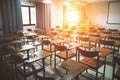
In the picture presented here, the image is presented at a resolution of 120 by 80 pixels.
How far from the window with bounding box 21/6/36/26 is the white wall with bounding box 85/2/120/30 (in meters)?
5.56

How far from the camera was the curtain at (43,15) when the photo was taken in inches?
268

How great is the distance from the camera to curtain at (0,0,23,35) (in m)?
5.15

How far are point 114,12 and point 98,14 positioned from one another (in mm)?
1392

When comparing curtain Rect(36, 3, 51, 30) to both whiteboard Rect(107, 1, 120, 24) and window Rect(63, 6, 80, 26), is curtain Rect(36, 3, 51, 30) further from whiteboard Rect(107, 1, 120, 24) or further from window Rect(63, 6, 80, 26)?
whiteboard Rect(107, 1, 120, 24)

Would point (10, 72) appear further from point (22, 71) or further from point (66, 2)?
point (66, 2)

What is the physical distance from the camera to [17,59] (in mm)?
2086

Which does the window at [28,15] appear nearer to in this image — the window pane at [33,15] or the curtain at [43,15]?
the window pane at [33,15]

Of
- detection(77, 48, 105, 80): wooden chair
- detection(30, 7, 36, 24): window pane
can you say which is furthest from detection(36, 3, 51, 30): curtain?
detection(77, 48, 105, 80): wooden chair

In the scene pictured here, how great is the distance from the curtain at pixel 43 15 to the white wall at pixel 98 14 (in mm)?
4633

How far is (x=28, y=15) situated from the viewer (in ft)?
21.9

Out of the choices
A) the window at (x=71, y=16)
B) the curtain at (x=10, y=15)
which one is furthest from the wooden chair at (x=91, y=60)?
the window at (x=71, y=16)

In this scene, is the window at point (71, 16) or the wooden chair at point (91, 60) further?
the window at point (71, 16)

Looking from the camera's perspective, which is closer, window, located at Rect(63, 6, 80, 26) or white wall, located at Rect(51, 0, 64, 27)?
white wall, located at Rect(51, 0, 64, 27)

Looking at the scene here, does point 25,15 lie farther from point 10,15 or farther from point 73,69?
point 73,69
